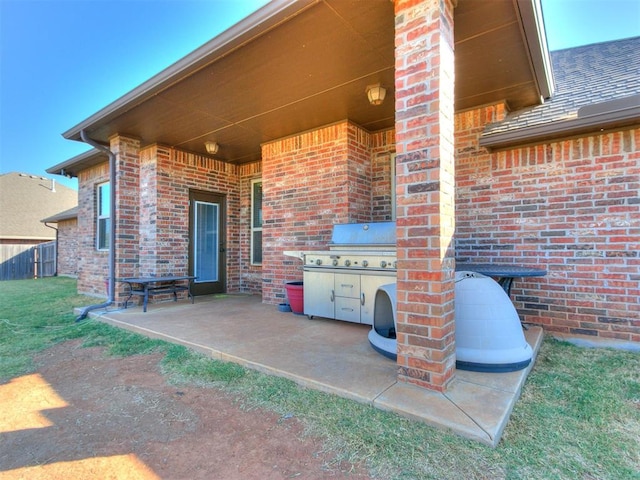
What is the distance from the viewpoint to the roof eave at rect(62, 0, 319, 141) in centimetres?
253

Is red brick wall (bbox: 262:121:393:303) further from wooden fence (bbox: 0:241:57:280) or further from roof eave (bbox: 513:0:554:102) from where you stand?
wooden fence (bbox: 0:241:57:280)

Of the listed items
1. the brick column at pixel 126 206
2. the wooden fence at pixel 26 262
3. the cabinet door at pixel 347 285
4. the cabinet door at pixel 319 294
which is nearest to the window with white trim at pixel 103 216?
the brick column at pixel 126 206

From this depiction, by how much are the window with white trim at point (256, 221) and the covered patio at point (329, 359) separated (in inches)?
76.9

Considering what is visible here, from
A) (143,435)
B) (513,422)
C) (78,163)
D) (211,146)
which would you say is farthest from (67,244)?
(513,422)

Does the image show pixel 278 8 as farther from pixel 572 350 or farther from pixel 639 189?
pixel 572 350

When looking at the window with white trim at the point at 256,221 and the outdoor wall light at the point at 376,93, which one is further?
the window with white trim at the point at 256,221

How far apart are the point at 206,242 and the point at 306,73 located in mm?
4388

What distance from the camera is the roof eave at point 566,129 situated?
9.57 feet

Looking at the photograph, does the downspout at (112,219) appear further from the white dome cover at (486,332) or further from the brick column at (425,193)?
the white dome cover at (486,332)

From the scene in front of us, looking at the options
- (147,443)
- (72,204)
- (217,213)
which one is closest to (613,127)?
(147,443)

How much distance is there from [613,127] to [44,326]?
732 centimetres

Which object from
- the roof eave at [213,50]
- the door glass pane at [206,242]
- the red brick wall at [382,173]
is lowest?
the door glass pane at [206,242]

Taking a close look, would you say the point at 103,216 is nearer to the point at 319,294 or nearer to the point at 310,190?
the point at 310,190

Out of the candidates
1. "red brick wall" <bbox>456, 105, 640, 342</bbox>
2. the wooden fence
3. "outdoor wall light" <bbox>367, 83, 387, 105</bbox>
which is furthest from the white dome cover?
the wooden fence
